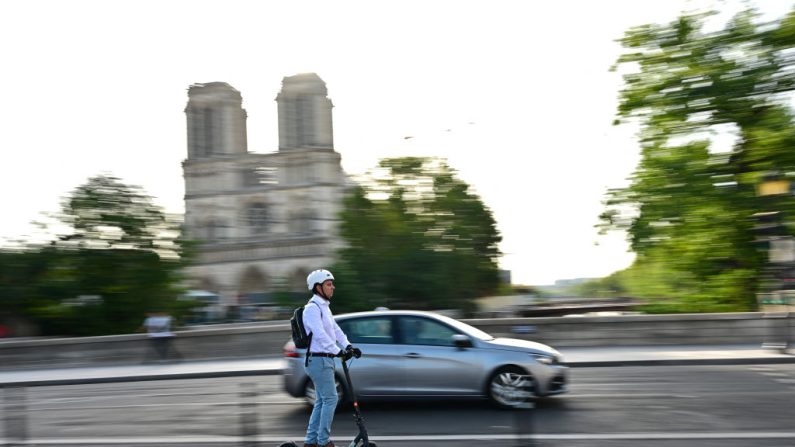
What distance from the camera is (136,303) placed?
3259 centimetres

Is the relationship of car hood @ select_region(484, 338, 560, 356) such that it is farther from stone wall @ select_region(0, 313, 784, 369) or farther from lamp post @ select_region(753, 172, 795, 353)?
lamp post @ select_region(753, 172, 795, 353)

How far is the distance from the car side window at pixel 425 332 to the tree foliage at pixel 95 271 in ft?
70.6

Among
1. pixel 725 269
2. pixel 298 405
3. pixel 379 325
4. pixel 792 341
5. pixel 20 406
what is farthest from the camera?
pixel 725 269

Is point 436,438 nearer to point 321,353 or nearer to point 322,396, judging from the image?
point 322,396

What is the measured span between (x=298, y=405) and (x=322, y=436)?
5523 millimetres

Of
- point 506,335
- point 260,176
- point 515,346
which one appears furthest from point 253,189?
point 515,346

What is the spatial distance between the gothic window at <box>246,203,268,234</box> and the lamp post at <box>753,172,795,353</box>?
3334 inches

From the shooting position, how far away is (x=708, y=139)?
97.7 ft

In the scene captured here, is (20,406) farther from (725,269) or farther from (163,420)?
(725,269)

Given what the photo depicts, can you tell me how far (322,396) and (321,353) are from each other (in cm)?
42

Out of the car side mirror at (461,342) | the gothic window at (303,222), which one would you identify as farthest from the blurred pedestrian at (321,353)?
the gothic window at (303,222)

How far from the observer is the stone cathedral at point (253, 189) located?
348ft

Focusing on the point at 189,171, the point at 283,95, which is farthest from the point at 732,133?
the point at 189,171

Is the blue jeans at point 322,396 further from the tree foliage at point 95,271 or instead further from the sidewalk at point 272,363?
the tree foliage at point 95,271
